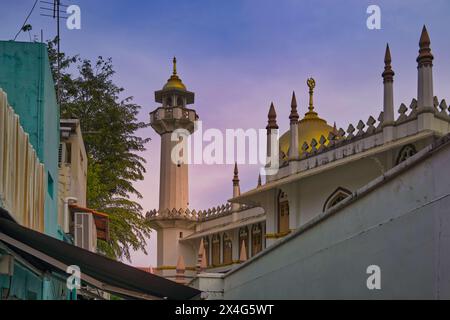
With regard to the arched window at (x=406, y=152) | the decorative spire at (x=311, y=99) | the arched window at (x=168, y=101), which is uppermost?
the arched window at (x=168, y=101)

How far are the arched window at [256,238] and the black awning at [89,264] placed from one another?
25.9m

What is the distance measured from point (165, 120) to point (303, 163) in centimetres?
2087

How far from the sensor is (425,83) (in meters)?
22.3

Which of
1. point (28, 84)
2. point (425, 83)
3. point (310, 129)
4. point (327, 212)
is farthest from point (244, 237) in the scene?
→ point (327, 212)

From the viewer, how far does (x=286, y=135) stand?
3161 cm

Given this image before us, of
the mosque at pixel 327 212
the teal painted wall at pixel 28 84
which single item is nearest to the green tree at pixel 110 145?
the mosque at pixel 327 212

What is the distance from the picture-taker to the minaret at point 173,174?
4556 centimetres

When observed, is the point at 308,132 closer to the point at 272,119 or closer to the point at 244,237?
the point at 272,119

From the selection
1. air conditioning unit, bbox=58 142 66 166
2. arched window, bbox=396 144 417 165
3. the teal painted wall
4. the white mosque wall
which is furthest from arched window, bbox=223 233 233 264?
the white mosque wall

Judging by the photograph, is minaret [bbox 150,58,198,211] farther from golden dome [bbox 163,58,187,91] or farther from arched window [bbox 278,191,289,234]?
arched window [bbox 278,191,289,234]

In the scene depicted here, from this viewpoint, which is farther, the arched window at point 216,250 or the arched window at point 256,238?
the arched window at point 216,250

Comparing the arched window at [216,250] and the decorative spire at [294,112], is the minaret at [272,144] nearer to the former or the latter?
the decorative spire at [294,112]

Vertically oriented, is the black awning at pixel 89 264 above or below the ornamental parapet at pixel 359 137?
below

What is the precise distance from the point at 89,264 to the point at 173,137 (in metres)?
37.9
